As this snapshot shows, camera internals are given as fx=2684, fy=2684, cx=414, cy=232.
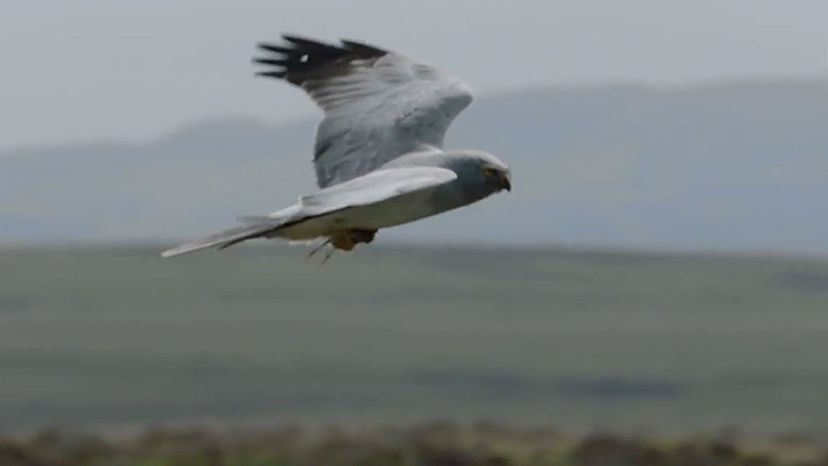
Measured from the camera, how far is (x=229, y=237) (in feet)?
29.1

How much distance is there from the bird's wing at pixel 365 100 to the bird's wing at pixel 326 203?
1433 millimetres

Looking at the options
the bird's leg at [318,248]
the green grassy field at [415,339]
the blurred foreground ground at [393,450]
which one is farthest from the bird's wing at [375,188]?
the green grassy field at [415,339]

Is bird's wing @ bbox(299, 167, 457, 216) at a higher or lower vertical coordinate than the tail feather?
higher

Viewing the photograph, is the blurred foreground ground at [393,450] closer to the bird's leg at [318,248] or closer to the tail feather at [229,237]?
the bird's leg at [318,248]

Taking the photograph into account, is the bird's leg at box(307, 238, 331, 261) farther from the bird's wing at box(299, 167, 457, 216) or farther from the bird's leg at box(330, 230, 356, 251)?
the bird's wing at box(299, 167, 457, 216)

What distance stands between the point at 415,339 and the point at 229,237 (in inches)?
2783

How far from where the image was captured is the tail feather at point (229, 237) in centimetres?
862

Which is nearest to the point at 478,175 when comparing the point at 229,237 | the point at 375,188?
the point at 375,188

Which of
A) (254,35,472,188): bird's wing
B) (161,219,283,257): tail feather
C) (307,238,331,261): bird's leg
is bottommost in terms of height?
(161,219,283,257): tail feather

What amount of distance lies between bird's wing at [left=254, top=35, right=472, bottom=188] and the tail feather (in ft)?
5.42

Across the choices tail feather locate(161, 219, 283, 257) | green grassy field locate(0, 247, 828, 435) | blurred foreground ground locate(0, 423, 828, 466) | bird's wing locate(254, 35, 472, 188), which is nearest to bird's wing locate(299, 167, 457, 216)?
tail feather locate(161, 219, 283, 257)

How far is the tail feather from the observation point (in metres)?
8.62

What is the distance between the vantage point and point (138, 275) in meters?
95.7

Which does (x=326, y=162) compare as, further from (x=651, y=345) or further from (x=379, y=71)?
(x=651, y=345)
